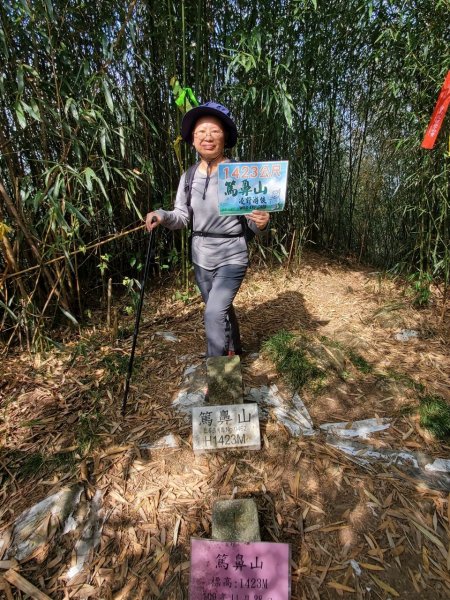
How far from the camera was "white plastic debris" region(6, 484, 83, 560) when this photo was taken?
136cm

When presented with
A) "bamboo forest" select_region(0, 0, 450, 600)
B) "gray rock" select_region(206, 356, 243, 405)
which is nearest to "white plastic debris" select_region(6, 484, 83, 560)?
"bamboo forest" select_region(0, 0, 450, 600)

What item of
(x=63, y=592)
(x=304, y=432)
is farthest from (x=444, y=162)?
(x=63, y=592)

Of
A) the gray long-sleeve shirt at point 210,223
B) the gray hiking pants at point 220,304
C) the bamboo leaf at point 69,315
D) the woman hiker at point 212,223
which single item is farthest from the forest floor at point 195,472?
the gray long-sleeve shirt at point 210,223

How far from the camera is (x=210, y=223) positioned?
71.9 inches

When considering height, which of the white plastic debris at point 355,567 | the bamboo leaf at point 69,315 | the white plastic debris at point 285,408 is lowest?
the white plastic debris at point 355,567

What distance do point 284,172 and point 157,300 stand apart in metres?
1.95

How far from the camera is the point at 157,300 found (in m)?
3.24

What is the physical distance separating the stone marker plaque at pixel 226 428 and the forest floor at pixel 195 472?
0.06m

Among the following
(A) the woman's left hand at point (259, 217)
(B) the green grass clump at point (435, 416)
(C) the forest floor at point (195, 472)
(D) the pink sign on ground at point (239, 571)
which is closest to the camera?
(D) the pink sign on ground at point (239, 571)

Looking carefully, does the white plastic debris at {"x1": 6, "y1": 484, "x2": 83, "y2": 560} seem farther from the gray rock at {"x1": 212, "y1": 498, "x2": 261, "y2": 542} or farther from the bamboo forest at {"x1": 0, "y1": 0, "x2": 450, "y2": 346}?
the bamboo forest at {"x1": 0, "y1": 0, "x2": 450, "y2": 346}

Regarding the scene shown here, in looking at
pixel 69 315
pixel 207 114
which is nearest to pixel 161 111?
pixel 207 114

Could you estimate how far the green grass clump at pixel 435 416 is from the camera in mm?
1768

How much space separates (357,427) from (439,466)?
39cm

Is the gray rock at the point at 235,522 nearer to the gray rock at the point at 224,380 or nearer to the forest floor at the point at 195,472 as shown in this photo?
the forest floor at the point at 195,472
